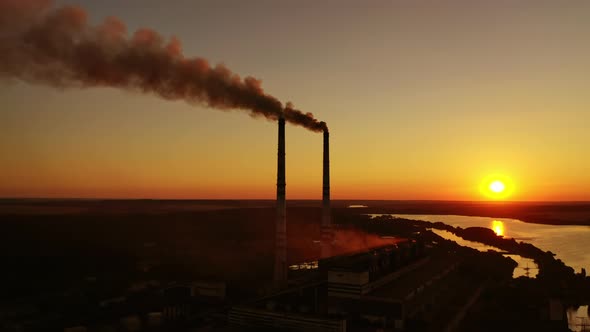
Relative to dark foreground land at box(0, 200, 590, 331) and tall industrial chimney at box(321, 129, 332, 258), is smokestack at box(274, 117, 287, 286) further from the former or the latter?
tall industrial chimney at box(321, 129, 332, 258)

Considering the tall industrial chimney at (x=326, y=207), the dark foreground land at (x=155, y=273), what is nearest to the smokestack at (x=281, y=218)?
the dark foreground land at (x=155, y=273)

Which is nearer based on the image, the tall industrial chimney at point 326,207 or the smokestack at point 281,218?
the smokestack at point 281,218

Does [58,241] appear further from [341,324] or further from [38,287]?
[341,324]

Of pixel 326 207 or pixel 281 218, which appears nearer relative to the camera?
pixel 281 218

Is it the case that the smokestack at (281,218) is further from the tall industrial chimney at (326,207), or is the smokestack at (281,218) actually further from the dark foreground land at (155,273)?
the tall industrial chimney at (326,207)

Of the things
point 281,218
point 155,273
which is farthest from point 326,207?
point 155,273

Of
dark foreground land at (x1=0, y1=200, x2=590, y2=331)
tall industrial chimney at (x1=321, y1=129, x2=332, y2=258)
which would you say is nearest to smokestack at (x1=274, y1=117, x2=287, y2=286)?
dark foreground land at (x1=0, y1=200, x2=590, y2=331)

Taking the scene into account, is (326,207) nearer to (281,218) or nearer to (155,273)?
(281,218)

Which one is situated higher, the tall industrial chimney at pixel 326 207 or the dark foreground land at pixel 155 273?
the tall industrial chimney at pixel 326 207
